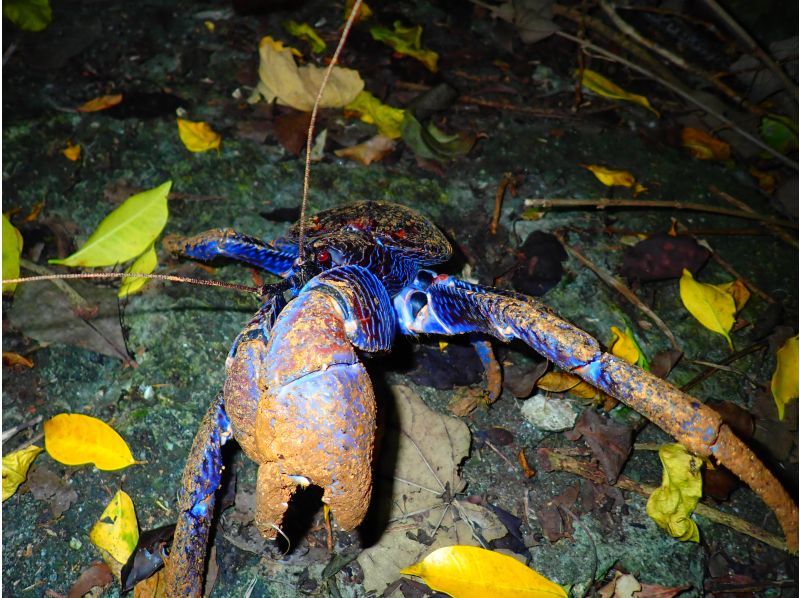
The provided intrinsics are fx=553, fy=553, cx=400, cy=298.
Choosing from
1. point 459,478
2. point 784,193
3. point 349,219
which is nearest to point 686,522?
point 459,478

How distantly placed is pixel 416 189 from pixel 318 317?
6.97 ft

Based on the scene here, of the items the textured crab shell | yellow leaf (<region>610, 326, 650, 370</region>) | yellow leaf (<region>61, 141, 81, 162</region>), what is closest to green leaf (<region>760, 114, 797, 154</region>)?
yellow leaf (<region>610, 326, 650, 370</region>)

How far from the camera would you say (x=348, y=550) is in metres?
2.14

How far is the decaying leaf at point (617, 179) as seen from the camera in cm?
346

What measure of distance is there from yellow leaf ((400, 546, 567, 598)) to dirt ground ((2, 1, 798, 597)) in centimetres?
10

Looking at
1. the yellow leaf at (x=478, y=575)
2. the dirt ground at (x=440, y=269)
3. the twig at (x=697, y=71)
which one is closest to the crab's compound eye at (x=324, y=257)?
the dirt ground at (x=440, y=269)

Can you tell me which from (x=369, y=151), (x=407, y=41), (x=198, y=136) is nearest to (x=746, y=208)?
(x=369, y=151)

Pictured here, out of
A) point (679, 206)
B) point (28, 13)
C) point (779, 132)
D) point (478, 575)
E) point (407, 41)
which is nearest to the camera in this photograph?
point (478, 575)

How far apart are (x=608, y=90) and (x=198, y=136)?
2757 millimetres

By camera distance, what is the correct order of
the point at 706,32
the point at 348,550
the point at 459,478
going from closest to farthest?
1. the point at 348,550
2. the point at 459,478
3. the point at 706,32

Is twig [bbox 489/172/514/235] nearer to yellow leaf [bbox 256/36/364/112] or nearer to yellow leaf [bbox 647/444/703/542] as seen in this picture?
yellow leaf [bbox 256/36/364/112]

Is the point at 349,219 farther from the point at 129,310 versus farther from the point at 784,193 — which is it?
the point at 784,193

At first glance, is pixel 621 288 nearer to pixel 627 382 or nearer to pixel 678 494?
pixel 678 494

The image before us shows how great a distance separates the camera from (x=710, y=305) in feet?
9.30
